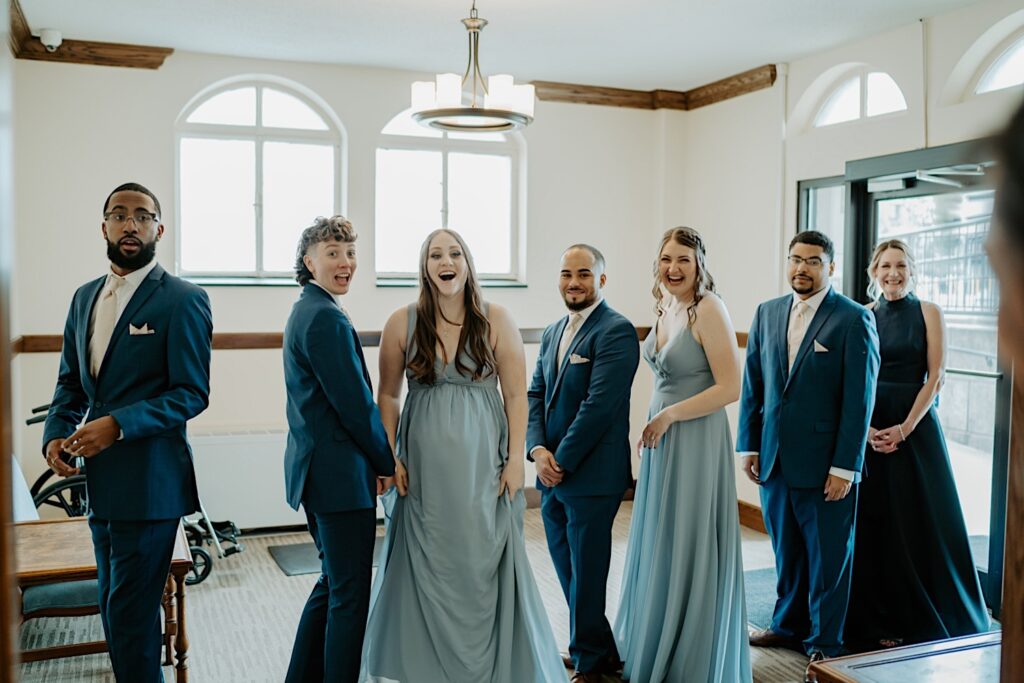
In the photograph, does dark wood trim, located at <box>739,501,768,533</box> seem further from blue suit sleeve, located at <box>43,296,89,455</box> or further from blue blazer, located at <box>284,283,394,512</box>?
blue suit sleeve, located at <box>43,296,89,455</box>

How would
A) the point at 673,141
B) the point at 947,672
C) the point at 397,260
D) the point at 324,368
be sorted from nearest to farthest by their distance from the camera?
the point at 947,672
the point at 324,368
the point at 397,260
the point at 673,141

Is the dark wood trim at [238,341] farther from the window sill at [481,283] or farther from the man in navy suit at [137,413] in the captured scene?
the man in navy suit at [137,413]

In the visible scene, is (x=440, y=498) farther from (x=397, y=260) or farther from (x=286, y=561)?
(x=397, y=260)

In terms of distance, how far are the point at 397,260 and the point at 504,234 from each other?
80 centimetres

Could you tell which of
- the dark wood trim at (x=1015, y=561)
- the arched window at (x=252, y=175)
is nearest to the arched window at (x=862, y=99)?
the arched window at (x=252, y=175)

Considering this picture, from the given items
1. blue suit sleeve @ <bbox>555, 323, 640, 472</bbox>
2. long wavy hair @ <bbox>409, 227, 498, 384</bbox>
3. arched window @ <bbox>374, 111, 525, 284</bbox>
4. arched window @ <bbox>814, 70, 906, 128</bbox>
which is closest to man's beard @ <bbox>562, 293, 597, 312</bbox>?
blue suit sleeve @ <bbox>555, 323, 640, 472</bbox>

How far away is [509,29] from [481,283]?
6.15ft

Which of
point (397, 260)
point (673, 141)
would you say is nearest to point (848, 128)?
point (673, 141)

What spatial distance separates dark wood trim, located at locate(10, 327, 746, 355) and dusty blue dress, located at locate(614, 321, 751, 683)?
74.7 inches

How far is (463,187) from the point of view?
6438 mm

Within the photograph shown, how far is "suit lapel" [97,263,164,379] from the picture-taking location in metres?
2.74

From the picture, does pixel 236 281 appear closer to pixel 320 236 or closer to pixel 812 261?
pixel 320 236

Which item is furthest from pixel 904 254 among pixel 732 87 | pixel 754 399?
pixel 732 87

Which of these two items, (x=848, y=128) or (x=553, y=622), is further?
(x=848, y=128)
